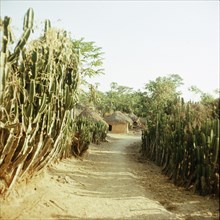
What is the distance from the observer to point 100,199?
5.83 m

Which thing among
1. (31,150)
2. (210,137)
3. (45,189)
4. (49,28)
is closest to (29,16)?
(49,28)

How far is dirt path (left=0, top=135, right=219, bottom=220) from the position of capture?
4852mm

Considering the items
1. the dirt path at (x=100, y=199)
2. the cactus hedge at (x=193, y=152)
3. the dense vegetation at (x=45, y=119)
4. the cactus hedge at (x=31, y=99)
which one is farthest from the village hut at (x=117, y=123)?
the cactus hedge at (x=31, y=99)

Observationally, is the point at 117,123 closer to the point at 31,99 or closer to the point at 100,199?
the point at 100,199

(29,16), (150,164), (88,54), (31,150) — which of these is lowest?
(150,164)

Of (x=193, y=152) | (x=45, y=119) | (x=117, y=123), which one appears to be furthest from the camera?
(x=117, y=123)

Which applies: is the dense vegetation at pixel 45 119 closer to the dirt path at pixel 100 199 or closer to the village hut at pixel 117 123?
the dirt path at pixel 100 199

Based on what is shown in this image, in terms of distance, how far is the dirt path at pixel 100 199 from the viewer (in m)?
4.85

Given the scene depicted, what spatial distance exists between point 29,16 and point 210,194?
19.3 feet

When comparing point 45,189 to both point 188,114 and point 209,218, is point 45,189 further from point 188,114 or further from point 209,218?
point 188,114

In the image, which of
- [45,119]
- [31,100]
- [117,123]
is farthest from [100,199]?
[117,123]

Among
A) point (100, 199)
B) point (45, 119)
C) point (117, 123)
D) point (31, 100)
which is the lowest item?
point (100, 199)

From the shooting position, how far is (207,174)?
6152mm

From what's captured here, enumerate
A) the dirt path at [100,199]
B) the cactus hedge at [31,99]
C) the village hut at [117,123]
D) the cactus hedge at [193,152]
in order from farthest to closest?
1. the village hut at [117,123]
2. the cactus hedge at [193,152]
3. the dirt path at [100,199]
4. the cactus hedge at [31,99]
